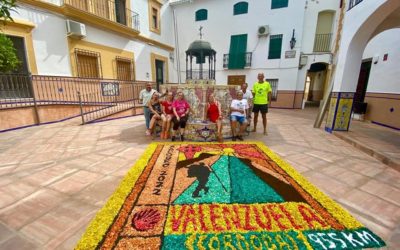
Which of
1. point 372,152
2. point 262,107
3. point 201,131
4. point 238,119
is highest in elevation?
point 262,107

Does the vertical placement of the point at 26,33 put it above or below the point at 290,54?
below

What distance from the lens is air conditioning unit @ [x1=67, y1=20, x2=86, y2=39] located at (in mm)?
7453

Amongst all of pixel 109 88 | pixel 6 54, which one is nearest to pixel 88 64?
pixel 109 88

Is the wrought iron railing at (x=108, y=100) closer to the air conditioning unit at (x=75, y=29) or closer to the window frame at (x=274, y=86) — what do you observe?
the air conditioning unit at (x=75, y=29)

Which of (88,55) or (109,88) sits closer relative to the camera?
(88,55)

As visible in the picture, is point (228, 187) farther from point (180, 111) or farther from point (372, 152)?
point (372, 152)

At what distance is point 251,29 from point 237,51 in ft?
5.35

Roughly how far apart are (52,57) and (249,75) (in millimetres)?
11008

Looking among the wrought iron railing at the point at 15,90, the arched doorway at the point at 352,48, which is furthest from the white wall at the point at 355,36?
the wrought iron railing at the point at 15,90

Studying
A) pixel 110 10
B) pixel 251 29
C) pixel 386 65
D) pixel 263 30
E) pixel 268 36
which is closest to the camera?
pixel 386 65

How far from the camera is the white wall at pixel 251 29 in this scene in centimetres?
1169

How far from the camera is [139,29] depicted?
11141 millimetres

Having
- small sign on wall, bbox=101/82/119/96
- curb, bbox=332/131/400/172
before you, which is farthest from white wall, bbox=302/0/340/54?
small sign on wall, bbox=101/82/119/96

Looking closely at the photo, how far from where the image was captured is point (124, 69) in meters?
10.6
